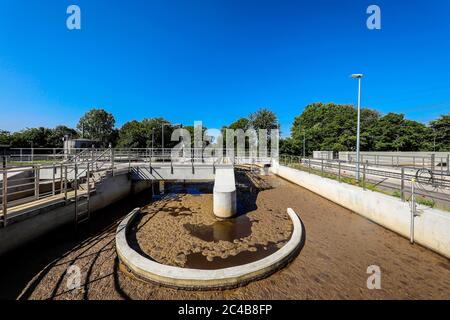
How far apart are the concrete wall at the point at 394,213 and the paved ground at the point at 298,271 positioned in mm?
304

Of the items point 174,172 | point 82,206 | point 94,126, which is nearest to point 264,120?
point 174,172

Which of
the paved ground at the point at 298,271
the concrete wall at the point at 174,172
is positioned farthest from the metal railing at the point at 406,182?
the concrete wall at the point at 174,172

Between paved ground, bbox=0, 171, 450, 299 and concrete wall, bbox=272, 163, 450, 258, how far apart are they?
0.30 metres

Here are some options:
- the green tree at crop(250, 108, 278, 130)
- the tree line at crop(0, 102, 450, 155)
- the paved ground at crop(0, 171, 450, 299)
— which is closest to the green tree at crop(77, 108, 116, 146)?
the tree line at crop(0, 102, 450, 155)

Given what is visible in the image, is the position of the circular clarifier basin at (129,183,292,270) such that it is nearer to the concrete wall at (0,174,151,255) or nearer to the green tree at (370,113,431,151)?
the concrete wall at (0,174,151,255)

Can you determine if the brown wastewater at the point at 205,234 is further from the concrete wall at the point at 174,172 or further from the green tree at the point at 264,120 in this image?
the green tree at the point at 264,120

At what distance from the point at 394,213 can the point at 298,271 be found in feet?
14.0

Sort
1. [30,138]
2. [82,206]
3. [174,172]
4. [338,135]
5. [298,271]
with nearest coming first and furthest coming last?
[298,271] < [82,206] < [174,172] < [338,135] < [30,138]

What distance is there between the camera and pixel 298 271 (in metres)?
4.77

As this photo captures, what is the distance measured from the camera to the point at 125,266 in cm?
495

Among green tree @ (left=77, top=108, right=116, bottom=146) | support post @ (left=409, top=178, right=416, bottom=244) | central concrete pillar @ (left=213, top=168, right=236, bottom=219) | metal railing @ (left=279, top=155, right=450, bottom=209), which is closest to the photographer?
support post @ (left=409, top=178, right=416, bottom=244)

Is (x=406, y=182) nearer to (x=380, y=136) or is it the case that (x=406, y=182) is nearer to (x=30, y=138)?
(x=380, y=136)

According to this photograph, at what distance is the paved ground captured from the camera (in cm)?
399
